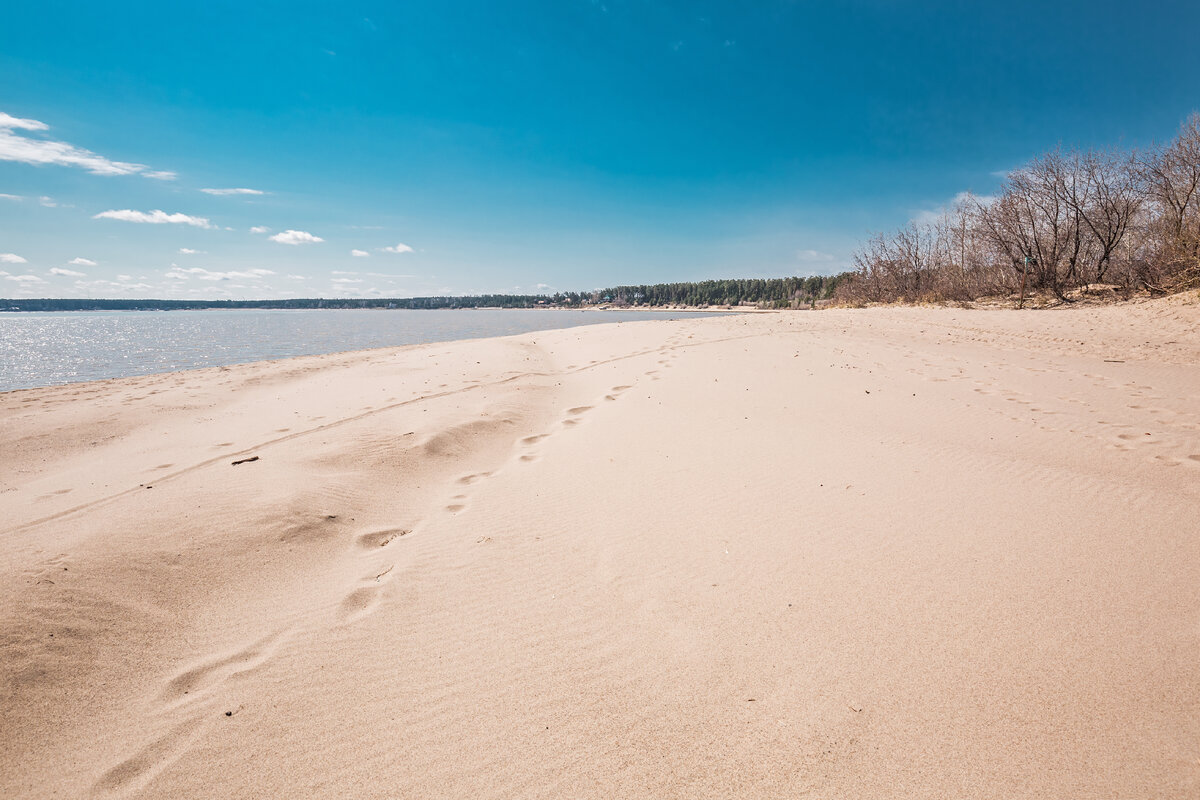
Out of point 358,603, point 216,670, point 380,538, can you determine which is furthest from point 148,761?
point 380,538

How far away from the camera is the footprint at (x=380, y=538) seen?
3.65 meters

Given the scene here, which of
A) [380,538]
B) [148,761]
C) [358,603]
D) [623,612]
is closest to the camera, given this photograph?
[148,761]

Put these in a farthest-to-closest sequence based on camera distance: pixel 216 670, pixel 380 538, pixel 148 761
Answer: pixel 380 538, pixel 216 670, pixel 148 761

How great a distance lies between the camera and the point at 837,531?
3445mm

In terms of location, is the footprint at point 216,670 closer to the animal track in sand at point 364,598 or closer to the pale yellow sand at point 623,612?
the pale yellow sand at point 623,612

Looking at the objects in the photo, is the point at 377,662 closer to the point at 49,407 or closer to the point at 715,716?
the point at 715,716

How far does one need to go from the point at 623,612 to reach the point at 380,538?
206 cm

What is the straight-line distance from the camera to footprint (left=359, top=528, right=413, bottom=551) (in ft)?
12.0

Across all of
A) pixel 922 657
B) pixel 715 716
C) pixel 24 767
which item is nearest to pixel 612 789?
pixel 715 716

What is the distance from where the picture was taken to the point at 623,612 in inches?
107

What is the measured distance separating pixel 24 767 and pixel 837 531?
409 cm

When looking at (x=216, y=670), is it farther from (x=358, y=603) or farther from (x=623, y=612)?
(x=623, y=612)

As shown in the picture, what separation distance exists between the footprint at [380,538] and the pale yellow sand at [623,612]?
0.09ft

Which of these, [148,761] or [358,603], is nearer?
[148,761]
